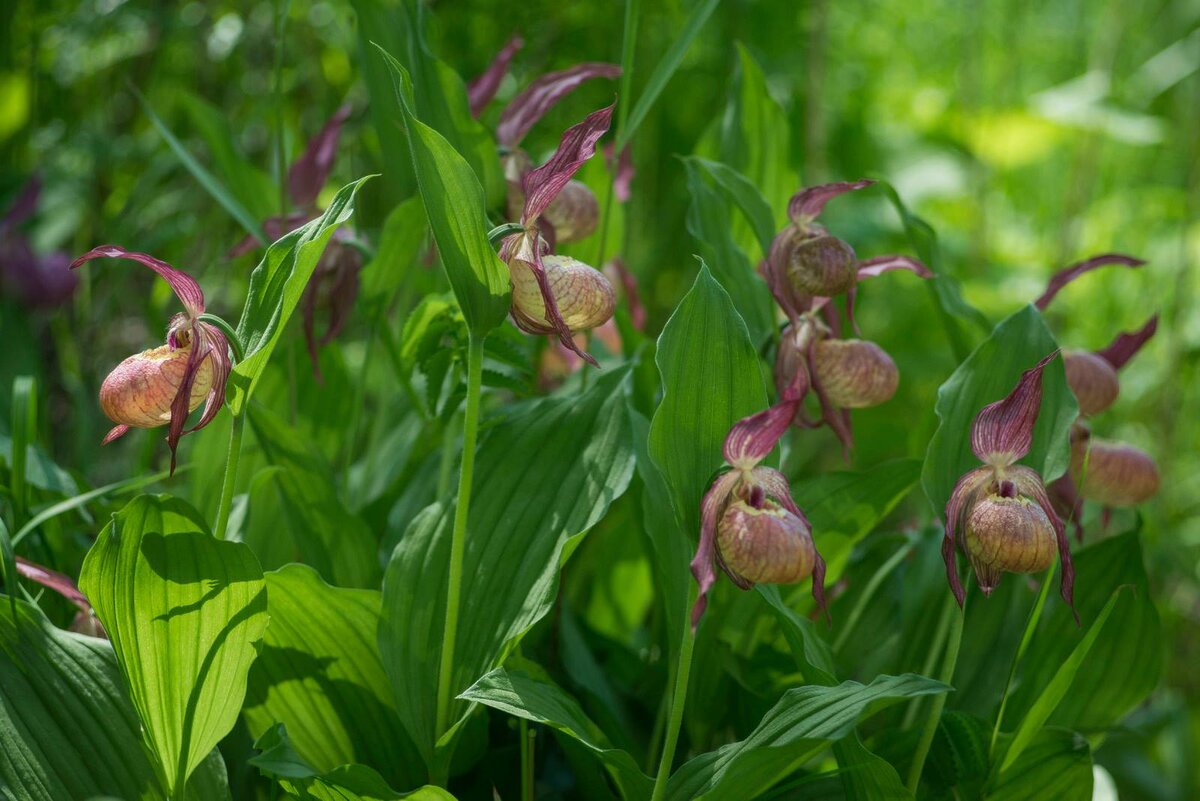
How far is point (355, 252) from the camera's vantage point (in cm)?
85

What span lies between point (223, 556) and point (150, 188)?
1049 mm

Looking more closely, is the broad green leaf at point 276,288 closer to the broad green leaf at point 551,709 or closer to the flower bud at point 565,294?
the flower bud at point 565,294

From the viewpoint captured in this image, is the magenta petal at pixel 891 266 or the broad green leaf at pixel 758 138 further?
the broad green leaf at pixel 758 138

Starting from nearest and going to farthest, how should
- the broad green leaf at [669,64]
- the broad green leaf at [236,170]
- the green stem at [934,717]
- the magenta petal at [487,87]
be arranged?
the green stem at [934,717]
the broad green leaf at [669,64]
the magenta petal at [487,87]
the broad green leaf at [236,170]

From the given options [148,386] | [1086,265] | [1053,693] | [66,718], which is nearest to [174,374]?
[148,386]

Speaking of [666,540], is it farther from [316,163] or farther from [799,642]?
[316,163]

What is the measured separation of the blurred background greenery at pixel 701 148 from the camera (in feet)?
4.56

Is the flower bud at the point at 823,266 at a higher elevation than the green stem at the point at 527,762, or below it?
higher

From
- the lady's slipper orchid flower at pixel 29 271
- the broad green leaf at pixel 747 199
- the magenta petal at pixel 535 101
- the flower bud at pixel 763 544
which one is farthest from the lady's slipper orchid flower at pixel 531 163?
the lady's slipper orchid flower at pixel 29 271

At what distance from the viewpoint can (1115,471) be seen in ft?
2.65

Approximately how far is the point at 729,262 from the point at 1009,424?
308mm

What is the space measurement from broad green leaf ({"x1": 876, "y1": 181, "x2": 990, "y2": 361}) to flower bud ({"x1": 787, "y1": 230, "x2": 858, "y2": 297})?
0.43 feet

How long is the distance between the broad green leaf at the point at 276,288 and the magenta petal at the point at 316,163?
0.33m

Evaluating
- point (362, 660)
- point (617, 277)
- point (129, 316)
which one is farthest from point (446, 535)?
point (129, 316)
